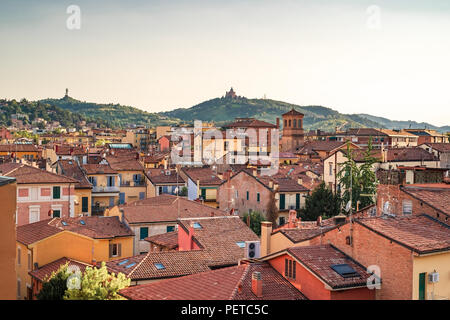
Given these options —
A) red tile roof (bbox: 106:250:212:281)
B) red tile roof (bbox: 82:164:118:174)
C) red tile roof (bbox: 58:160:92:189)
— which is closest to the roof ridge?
red tile roof (bbox: 106:250:212:281)

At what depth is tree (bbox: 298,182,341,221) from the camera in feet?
92.2

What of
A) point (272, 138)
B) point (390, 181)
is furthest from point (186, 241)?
point (272, 138)

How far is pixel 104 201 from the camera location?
1436 inches

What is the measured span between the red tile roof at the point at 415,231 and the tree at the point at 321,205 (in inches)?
563

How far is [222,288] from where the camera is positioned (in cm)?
1178

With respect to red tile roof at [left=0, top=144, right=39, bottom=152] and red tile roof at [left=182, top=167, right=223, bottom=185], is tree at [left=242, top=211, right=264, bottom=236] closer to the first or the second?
red tile roof at [left=182, top=167, right=223, bottom=185]

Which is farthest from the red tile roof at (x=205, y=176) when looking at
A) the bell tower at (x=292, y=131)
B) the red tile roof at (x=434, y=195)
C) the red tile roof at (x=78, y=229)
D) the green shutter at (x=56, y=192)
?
the bell tower at (x=292, y=131)

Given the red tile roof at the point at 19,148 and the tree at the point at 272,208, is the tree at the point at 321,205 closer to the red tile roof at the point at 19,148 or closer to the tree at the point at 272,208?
the tree at the point at 272,208

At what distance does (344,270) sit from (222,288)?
2.72 meters

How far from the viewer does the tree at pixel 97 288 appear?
12.4 meters

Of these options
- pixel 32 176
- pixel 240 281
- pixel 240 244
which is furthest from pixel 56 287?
pixel 32 176

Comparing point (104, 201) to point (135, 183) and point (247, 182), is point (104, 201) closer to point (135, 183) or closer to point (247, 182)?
point (135, 183)

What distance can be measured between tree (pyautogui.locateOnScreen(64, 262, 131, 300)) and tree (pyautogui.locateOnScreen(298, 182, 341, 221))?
16783 millimetres

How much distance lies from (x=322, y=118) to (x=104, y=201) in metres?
155
